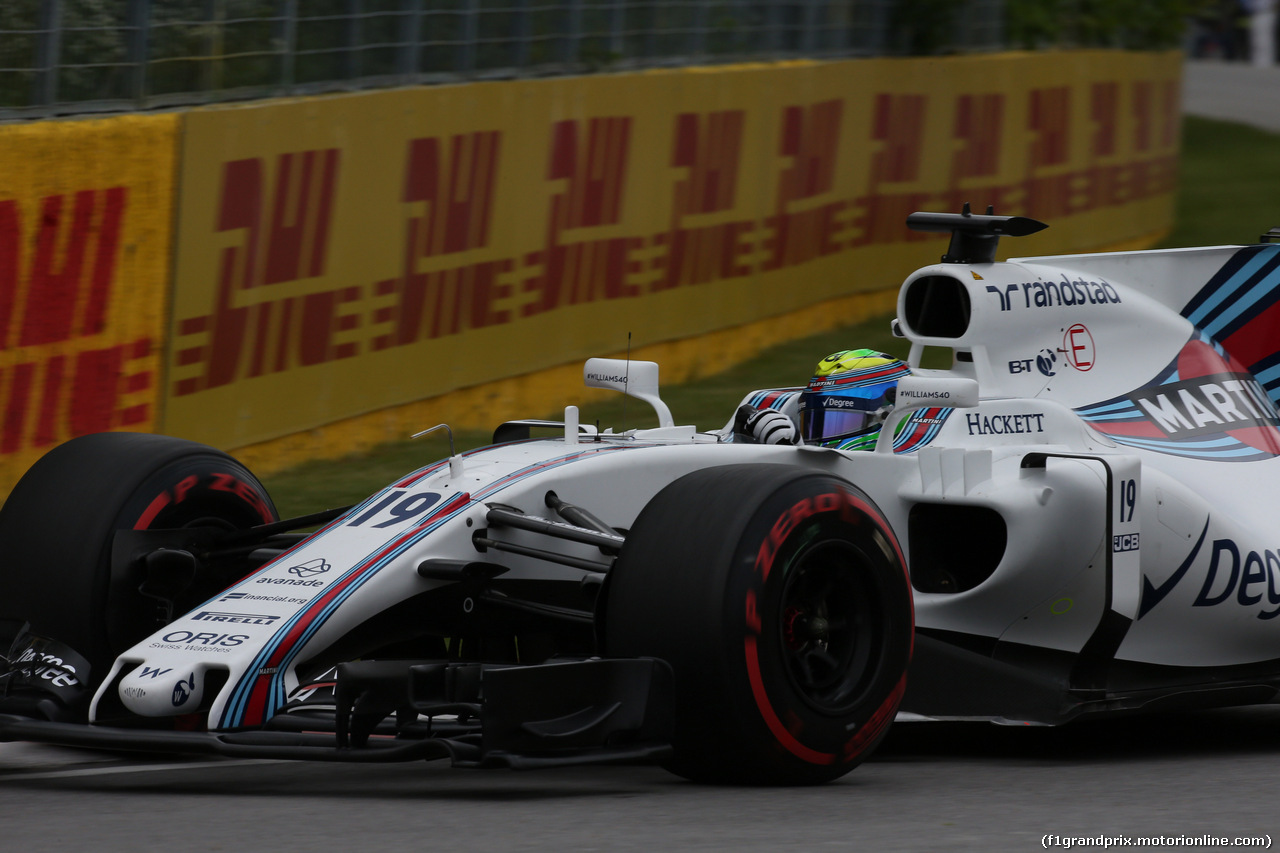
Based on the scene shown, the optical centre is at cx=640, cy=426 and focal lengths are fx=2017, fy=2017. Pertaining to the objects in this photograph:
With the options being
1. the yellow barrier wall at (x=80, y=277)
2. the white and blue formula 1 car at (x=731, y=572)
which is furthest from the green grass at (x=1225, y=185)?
the white and blue formula 1 car at (x=731, y=572)

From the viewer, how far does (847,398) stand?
6.75 m

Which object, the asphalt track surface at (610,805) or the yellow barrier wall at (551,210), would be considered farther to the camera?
the yellow barrier wall at (551,210)

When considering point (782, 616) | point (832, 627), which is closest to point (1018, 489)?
point (832, 627)

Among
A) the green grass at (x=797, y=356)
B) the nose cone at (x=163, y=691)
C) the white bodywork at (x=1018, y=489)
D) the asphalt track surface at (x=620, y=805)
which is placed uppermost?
the white bodywork at (x=1018, y=489)

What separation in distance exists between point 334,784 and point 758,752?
1138 millimetres

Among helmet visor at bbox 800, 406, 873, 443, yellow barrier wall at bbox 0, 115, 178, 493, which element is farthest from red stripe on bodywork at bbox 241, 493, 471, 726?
yellow barrier wall at bbox 0, 115, 178, 493

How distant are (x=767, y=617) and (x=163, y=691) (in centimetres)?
152

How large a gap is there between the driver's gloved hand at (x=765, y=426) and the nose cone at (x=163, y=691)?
209 centimetres

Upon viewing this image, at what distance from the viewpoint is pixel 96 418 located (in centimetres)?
941

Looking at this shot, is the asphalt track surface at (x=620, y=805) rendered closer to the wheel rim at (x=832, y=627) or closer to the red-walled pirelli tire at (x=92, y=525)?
the wheel rim at (x=832, y=627)

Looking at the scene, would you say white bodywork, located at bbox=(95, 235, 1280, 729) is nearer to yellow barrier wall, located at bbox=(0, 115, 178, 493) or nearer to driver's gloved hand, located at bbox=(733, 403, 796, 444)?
driver's gloved hand, located at bbox=(733, 403, 796, 444)

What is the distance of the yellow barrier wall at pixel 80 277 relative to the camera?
897 centimetres

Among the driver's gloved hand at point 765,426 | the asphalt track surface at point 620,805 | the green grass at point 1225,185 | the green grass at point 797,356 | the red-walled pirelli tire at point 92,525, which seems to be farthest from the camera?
the green grass at point 1225,185

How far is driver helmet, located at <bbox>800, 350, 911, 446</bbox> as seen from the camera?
6742mm
